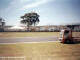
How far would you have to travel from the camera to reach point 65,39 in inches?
183

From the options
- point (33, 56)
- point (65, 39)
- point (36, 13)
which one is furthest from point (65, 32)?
point (33, 56)

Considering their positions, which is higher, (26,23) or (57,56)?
(26,23)

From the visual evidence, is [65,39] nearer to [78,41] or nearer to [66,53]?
[78,41]

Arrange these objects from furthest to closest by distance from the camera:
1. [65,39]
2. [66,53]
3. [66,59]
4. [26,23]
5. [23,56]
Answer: [26,23], [65,39], [66,53], [23,56], [66,59]

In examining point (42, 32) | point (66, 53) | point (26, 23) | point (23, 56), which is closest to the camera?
point (23, 56)

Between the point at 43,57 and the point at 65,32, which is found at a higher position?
the point at 65,32

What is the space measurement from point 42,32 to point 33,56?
4360 mm

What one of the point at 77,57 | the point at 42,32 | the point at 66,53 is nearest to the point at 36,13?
the point at 66,53

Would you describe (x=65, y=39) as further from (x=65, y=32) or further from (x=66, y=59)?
(x=66, y=59)

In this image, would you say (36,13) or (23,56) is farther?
(36,13)

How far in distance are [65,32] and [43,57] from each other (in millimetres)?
2071

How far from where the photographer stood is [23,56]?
3043 millimetres

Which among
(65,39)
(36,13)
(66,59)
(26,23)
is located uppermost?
(36,13)

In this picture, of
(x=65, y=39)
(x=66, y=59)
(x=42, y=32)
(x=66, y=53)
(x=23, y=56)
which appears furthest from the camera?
(x=42, y=32)
